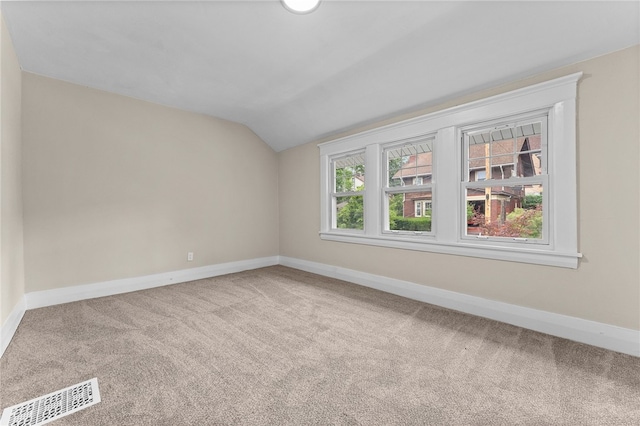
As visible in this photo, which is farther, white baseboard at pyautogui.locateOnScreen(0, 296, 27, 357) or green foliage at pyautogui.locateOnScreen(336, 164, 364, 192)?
green foliage at pyautogui.locateOnScreen(336, 164, 364, 192)

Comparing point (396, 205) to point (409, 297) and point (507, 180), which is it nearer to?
point (409, 297)

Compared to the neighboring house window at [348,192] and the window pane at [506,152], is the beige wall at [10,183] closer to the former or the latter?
the neighboring house window at [348,192]

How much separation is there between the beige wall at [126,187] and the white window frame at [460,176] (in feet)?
5.26

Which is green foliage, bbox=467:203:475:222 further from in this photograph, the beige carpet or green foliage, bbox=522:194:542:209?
the beige carpet

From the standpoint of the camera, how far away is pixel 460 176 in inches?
120

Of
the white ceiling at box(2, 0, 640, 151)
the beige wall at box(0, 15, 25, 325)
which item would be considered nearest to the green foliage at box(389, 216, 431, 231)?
the white ceiling at box(2, 0, 640, 151)

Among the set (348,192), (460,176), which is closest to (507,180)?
(460,176)

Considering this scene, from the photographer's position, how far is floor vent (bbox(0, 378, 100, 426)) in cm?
145

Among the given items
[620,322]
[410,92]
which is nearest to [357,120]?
[410,92]

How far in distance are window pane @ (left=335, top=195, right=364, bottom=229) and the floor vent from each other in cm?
338

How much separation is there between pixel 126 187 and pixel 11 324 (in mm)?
1840

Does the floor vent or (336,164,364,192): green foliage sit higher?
(336,164,364,192): green foliage

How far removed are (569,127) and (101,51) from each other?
14.0ft

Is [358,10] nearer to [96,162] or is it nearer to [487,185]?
[487,185]
